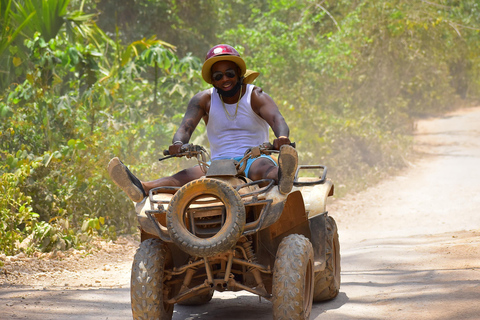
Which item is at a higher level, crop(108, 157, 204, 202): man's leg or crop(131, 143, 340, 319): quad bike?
crop(108, 157, 204, 202): man's leg

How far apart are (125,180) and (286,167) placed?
3.33ft

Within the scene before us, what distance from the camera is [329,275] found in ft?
16.7

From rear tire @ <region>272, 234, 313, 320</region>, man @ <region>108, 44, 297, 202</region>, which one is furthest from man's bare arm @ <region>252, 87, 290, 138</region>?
rear tire @ <region>272, 234, 313, 320</region>

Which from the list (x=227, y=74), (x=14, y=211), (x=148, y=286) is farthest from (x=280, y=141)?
(x=14, y=211)

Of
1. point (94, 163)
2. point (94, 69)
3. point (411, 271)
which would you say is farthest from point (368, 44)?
point (411, 271)

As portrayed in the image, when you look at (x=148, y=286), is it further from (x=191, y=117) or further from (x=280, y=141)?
(x=191, y=117)

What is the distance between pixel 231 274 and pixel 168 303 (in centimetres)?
47

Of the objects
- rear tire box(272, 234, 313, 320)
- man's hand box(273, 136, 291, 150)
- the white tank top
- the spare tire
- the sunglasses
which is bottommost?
rear tire box(272, 234, 313, 320)

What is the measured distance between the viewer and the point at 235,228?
3686 millimetres

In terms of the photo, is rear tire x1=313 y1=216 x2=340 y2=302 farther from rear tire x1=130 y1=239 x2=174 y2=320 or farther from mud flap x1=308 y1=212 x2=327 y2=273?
rear tire x1=130 y1=239 x2=174 y2=320

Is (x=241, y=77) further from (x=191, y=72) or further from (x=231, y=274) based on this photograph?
(x=191, y=72)

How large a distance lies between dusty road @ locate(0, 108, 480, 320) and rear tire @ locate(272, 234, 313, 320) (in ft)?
2.96

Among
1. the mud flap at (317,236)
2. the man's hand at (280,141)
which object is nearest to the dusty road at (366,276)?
the mud flap at (317,236)

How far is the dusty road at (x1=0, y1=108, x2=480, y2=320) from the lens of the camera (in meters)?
4.71
